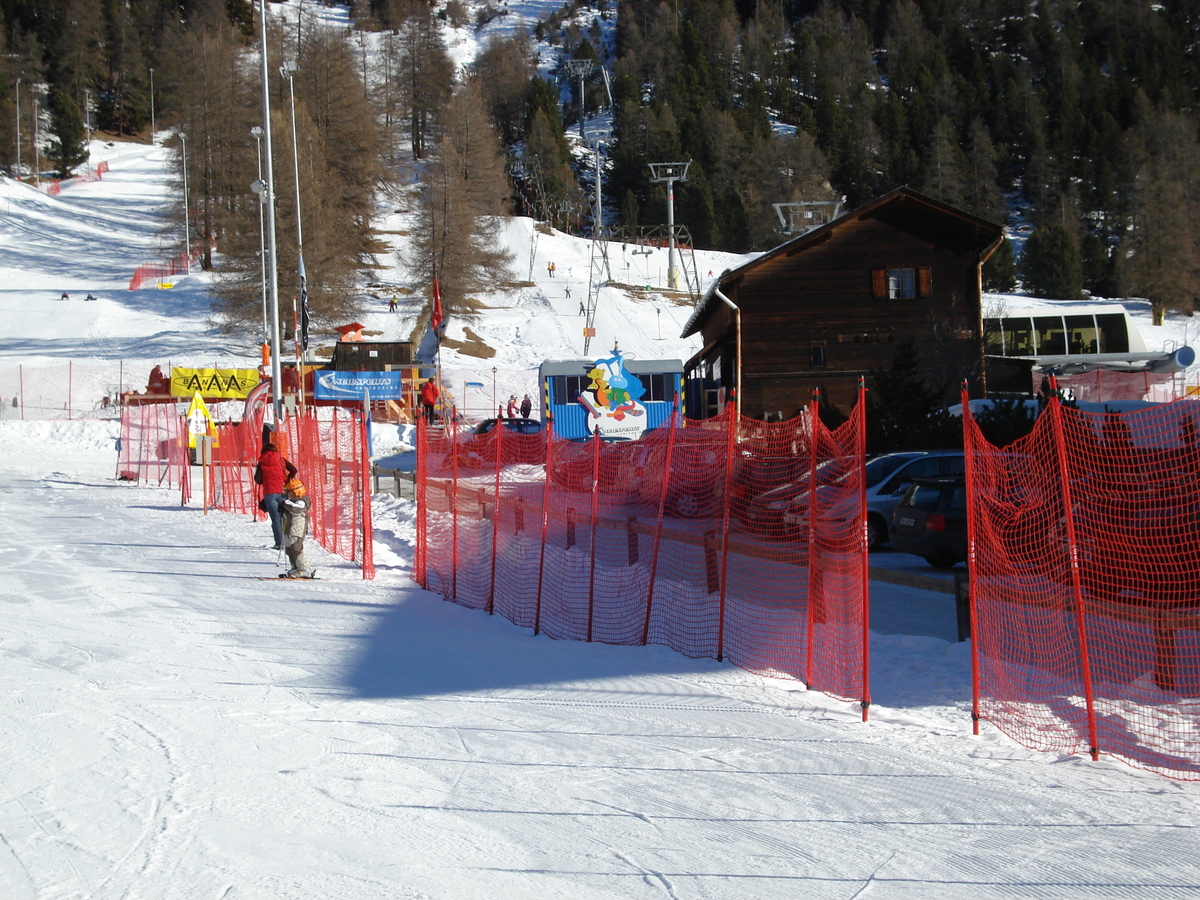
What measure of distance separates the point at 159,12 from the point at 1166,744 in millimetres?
154268

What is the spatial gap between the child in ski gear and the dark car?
780cm

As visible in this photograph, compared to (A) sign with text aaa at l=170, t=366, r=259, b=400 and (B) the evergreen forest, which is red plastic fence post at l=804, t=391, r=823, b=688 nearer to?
(A) sign with text aaa at l=170, t=366, r=259, b=400

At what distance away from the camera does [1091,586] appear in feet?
22.8

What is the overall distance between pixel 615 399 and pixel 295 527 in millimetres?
11907

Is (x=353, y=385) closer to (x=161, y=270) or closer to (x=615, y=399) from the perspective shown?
(x=615, y=399)

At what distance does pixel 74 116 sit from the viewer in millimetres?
99625

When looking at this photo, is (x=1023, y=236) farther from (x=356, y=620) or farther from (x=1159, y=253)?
(x=356, y=620)

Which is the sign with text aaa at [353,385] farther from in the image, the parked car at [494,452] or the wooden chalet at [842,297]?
the parked car at [494,452]

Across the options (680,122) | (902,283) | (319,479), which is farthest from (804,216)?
(680,122)

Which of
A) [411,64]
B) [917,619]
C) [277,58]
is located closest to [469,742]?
[917,619]

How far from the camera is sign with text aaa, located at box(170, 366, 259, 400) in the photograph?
1614 inches

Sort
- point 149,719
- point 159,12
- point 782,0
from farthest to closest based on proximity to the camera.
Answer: point 782,0 < point 159,12 < point 149,719

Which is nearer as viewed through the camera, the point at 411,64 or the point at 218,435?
the point at 218,435

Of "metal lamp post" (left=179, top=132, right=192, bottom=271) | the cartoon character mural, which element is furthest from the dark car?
"metal lamp post" (left=179, top=132, right=192, bottom=271)
